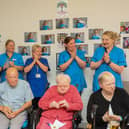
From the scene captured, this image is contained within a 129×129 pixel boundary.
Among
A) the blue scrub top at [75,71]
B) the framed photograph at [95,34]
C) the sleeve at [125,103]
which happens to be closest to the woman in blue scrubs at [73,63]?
the blue scrub top at [75,71]

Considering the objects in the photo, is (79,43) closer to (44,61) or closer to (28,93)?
(44,61)

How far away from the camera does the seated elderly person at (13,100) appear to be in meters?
2.81

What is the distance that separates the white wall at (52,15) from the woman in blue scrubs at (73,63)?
384mm

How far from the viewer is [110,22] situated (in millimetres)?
3660

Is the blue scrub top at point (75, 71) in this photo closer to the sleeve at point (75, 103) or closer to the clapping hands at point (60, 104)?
the sleeve at point (75, 103)

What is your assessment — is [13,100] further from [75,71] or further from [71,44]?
[71,44]

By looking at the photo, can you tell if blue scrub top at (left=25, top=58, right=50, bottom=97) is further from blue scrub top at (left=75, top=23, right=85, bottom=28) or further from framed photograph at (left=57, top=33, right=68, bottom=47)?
blue scrub top at (left=75, top=23, right=85, bottom=28)

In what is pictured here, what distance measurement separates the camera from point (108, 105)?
99.9 inches

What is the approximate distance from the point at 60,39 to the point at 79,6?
620 mm

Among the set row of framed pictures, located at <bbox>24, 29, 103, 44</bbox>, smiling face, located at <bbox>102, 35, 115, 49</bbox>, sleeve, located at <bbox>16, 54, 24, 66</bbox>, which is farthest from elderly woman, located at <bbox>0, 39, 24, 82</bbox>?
smiling face, located at <bbox>102, 35, 115, 49</bbox>

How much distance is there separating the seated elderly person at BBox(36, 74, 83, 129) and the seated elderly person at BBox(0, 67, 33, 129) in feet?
0.83

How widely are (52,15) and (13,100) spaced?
1658mm

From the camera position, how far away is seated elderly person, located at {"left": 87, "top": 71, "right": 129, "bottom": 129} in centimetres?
247

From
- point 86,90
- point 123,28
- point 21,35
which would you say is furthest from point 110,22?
point 21,35
